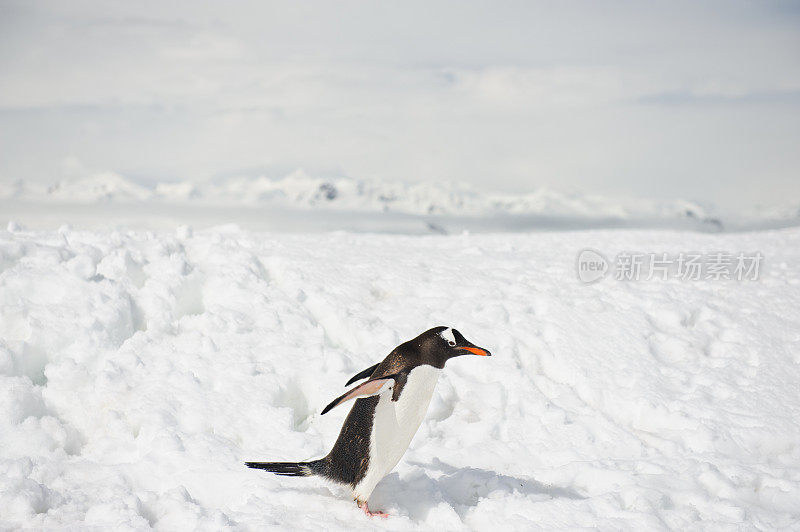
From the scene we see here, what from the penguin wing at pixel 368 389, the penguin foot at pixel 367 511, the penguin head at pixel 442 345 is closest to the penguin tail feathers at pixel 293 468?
the penguin foot at pixel 367 511

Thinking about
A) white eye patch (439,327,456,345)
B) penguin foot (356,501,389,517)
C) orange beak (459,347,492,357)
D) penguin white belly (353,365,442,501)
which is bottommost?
penguin foot (356,501,389,517)

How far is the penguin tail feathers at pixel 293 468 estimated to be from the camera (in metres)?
4.02

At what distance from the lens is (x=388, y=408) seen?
3852 millimetres

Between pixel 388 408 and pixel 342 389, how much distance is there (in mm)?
1939

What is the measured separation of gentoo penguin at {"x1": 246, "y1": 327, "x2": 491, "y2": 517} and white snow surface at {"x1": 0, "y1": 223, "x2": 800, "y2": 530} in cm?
31

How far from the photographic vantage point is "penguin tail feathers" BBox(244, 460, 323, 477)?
13.2ft

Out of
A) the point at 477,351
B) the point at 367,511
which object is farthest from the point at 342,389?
the point at 477,351

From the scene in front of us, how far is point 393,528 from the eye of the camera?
391cm

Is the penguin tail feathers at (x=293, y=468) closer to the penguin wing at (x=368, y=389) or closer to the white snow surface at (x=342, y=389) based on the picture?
the white snow surface at (x=342, y=389)

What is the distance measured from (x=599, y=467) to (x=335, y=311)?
3.21 m

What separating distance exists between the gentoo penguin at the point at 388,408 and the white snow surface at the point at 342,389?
0.31 metres

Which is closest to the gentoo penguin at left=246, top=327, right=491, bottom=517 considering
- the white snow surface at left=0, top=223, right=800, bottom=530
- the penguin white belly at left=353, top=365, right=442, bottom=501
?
the penguin white belly at left=353, top=365, right=442, bottom=501

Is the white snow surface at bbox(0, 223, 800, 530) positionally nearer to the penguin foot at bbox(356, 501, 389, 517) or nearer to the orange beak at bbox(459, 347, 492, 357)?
the penguin foot at bbox(356, 501, 389, 517)

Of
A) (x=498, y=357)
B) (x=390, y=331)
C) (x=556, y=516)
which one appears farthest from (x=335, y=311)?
(x=556, y=516)
